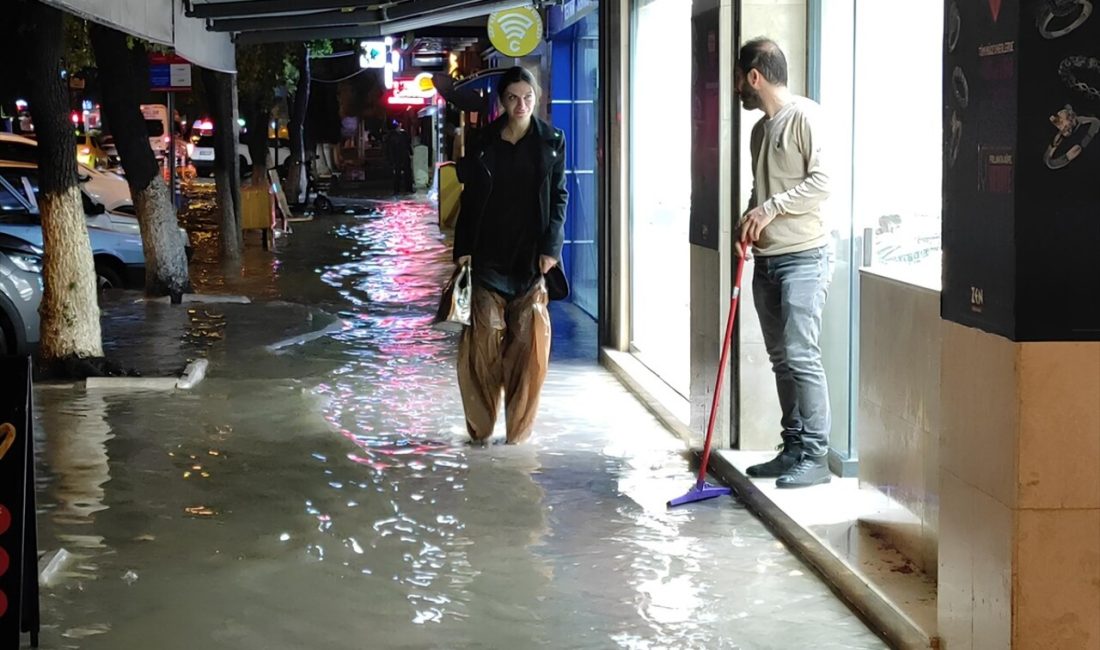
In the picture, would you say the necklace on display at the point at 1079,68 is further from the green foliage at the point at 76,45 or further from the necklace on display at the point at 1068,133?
the green foliage at the point at 76,45

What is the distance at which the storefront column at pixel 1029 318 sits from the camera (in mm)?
4172

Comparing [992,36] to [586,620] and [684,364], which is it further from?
[684,364]

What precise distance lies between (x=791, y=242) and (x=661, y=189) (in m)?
4.21

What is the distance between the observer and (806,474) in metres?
7.22

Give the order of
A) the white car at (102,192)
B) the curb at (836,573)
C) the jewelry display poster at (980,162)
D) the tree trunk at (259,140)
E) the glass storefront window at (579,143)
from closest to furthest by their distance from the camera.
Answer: the jewelry display poster at (980,162), the curb at (836,573), the glass storefront window at (579,143), the white car at (102,192), the tree trunk at (259,140)

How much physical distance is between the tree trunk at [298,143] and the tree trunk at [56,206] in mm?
23694

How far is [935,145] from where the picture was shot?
262 inches

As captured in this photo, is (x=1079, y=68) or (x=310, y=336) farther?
(x=310, y=336)

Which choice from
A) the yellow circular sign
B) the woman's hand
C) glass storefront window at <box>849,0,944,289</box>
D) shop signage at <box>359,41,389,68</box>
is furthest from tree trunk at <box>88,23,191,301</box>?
shop signage at <box>359,41,389,68</box>

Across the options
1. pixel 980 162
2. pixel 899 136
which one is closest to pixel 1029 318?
Result: pixel 980 162

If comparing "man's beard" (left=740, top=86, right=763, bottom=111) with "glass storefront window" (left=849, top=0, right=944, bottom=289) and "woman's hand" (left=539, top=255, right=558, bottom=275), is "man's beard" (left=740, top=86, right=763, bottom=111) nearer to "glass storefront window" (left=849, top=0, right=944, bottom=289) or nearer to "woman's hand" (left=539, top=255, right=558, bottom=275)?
"glass storefront window" (left=849, top=0, right=944, bottom=289)

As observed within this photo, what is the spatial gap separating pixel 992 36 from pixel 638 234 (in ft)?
24.6

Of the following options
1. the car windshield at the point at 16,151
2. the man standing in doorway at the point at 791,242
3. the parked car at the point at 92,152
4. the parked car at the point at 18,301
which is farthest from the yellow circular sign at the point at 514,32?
the parked car at the point at 92,152

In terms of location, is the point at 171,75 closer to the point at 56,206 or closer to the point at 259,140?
the point at 259,140
